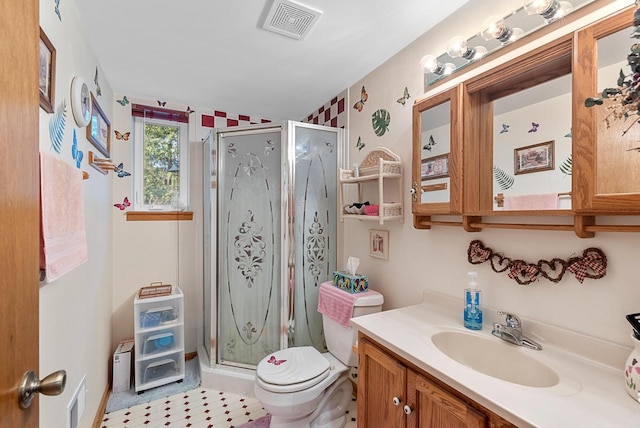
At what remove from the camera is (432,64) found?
1474 mm

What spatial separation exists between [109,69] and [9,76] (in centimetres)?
184

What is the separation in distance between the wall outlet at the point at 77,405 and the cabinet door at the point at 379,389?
1265mm

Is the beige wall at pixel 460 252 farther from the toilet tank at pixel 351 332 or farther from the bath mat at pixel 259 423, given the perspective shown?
the bath mat at pixel 259 423

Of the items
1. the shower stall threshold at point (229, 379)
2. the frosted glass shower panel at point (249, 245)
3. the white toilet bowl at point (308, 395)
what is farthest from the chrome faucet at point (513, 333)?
the shower stall threshold at point (229, 379)

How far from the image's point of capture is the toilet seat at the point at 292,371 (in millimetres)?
1563

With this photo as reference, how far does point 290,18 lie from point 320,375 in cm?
190

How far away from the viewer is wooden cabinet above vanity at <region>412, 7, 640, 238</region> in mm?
875

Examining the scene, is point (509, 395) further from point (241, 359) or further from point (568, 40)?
point (241, 359)

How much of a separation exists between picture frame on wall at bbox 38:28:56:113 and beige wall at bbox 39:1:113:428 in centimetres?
4

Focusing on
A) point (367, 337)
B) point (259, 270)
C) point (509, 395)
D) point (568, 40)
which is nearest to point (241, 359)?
point (259, 270)

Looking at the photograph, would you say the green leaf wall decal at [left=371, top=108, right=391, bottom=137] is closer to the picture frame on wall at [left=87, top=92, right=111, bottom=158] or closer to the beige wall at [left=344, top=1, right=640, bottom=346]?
the beige wall at [left=344, top=1, right=640, bottom=346]

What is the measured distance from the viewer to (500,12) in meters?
1.26

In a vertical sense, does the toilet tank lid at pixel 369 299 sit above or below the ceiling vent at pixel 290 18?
below

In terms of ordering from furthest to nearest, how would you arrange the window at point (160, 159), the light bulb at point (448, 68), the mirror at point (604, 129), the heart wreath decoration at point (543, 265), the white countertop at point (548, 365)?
1. the window at point (160, 159)
2. the light bulb at point (448, 68)
3. the heart wreath decoration at point (543, 265)
4. the mirror at point (604, 129)
5. the white countertop at point (548, 365)
